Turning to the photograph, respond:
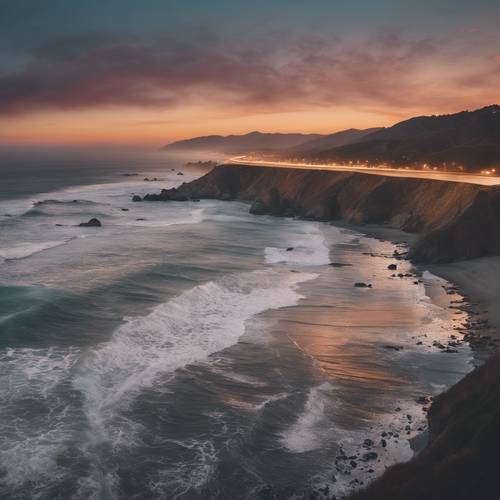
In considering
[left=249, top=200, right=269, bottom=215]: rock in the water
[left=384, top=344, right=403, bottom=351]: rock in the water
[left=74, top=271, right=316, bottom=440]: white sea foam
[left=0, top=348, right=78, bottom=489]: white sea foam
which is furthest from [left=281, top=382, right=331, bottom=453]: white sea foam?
[left=249, top=200, right=269, bottom=215]: rock in the water

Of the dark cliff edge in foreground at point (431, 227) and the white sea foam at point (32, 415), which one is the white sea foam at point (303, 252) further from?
the white sea foam at point (32, 415)

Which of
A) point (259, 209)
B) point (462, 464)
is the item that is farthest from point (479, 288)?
point (259, 209)

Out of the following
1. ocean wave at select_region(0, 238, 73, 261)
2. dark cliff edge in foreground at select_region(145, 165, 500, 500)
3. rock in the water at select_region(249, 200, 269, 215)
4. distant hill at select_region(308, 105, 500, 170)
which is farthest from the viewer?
distant hill at select_region(308, 105, 500, 170)

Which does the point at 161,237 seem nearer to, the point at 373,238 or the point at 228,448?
the point at 373,238

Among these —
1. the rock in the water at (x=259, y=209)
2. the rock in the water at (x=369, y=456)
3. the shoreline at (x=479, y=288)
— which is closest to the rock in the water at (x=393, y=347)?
the shoreline at (x=479, y=288)

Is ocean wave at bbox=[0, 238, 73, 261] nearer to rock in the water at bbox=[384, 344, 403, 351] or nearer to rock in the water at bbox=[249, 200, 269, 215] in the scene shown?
rock in the water at bbox=[249, 200, 269, 215]

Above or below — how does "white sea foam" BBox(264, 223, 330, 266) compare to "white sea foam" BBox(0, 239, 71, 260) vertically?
above

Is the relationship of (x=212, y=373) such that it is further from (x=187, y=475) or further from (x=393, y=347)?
(x=393, y=347)
